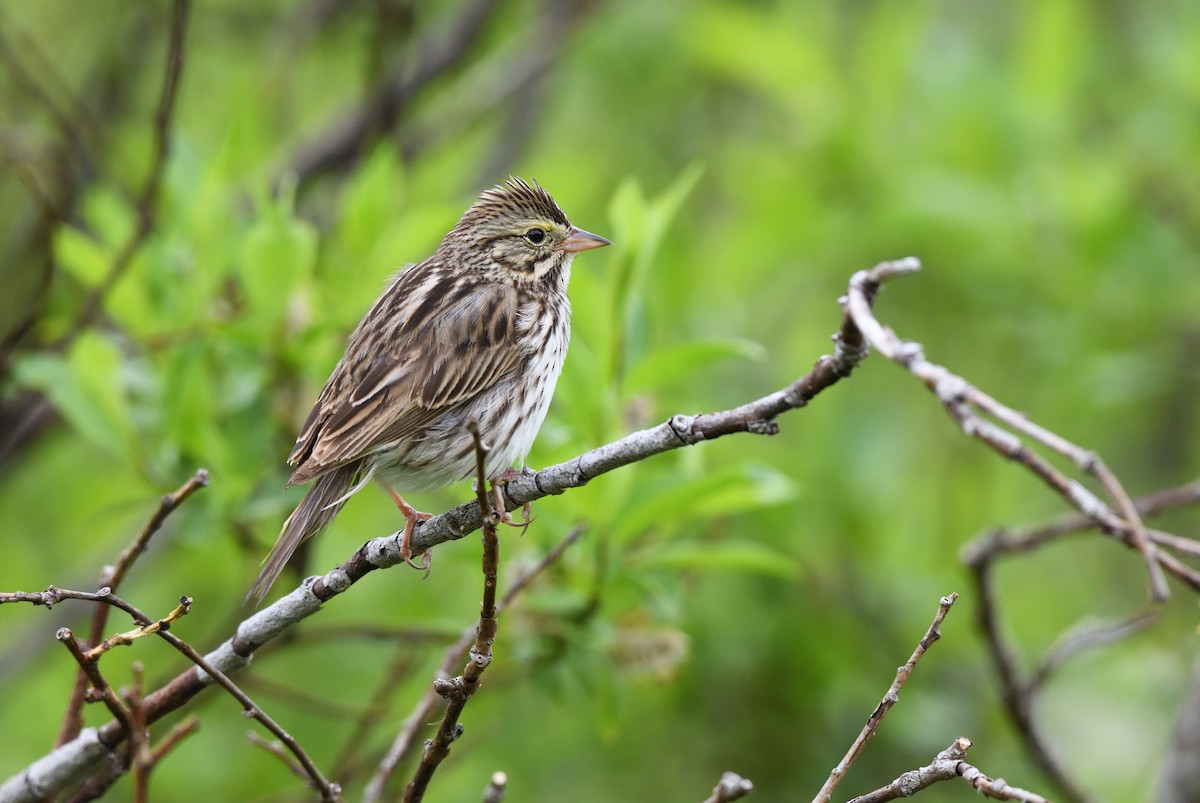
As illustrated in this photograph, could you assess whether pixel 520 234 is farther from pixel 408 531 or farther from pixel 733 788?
pixel 733 788

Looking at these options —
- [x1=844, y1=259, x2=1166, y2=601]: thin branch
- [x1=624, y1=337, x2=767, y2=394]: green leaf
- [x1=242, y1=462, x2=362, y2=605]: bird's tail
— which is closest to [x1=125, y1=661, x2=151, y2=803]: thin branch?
[x1=242, y1=462, x2=362, y2=605]: bird's tail

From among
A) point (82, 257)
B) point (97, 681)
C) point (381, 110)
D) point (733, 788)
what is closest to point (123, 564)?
point (97, 681)

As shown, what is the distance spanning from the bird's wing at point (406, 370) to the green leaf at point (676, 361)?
46 cm

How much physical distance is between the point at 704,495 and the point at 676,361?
45cm

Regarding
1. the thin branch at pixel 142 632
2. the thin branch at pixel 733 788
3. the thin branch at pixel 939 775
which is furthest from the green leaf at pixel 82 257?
the thin branch at pixel 939 775

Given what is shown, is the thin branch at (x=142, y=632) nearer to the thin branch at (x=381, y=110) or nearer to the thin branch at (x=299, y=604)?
the thin branch at (x=299, y=604)

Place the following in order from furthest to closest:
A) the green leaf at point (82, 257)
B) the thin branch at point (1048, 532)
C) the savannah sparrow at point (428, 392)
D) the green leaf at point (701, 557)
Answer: the green leaf at point (82, 257), the green leaf at point (701, 557), the savannah sparrow at point (428, 392), the thin branch at point (1048, 532)

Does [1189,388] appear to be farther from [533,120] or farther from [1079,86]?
[533,120]

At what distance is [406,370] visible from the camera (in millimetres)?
4355

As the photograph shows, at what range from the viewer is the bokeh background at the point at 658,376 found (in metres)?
5.03

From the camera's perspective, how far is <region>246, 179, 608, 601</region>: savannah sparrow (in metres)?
4.14

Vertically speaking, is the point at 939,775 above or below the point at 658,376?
below

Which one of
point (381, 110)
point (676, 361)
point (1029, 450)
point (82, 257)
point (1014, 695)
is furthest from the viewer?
point (381, 110)

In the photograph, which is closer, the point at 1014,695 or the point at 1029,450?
the point at 1029,450
